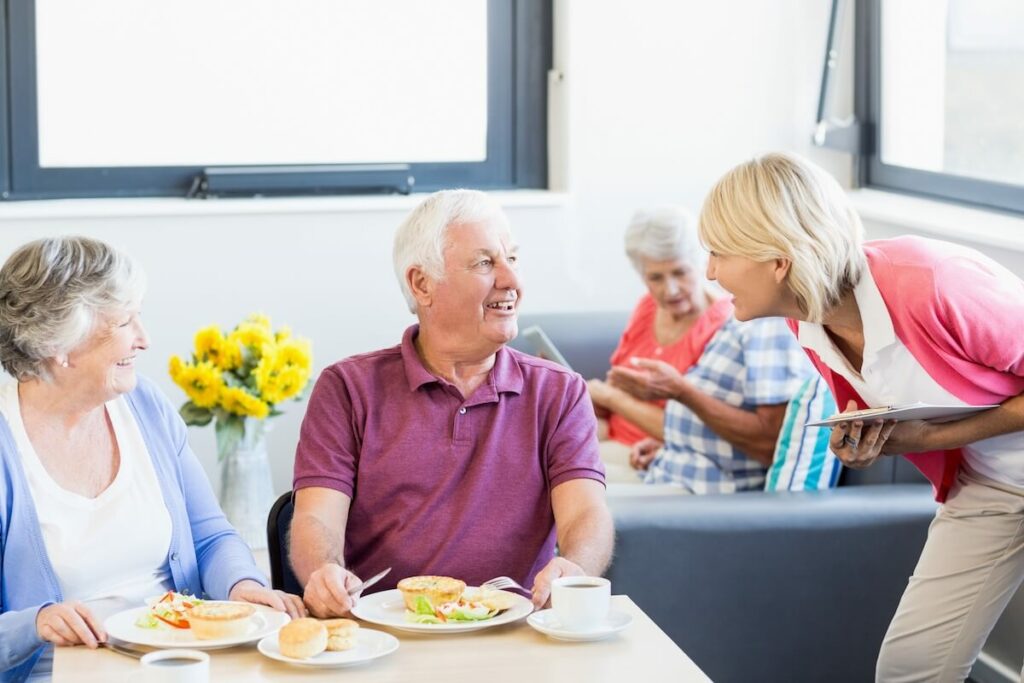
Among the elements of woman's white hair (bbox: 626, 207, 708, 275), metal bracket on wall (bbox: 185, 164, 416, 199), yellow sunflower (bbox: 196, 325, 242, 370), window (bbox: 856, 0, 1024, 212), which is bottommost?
yellow sunflower (bbox: 196, 325, 242, 370)

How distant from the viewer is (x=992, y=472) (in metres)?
2.37

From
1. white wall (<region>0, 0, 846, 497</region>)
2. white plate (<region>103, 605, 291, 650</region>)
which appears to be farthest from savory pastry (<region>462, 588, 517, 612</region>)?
white wall (<region>0, 0, 846, 497</region>)

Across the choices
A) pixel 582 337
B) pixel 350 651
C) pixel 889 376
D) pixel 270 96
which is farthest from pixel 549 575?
pixel 270 96

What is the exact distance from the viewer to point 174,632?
1.77 meters

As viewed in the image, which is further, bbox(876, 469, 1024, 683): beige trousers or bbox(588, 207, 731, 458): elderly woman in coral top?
bbox(588, 207, 731, 458): elderly woman in coral top

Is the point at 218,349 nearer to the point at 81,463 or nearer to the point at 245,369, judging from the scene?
the point at 245,369

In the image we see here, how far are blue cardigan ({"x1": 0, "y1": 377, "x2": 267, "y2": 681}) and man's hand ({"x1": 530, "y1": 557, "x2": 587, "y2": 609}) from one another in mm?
444

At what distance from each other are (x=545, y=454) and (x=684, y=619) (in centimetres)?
84

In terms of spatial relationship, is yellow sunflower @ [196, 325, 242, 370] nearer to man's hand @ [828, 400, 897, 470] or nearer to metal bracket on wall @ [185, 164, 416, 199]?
metal bracket on wall @ [185, 164, 416, 199]

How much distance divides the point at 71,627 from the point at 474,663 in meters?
0.52

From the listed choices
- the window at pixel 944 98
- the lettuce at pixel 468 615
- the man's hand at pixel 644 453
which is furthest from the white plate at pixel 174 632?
the window at pixel 944 98

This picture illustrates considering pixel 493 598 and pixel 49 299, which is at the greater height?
pixel 49 299

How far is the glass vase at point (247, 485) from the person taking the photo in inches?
139

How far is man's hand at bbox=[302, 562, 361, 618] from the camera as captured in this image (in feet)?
6.17
